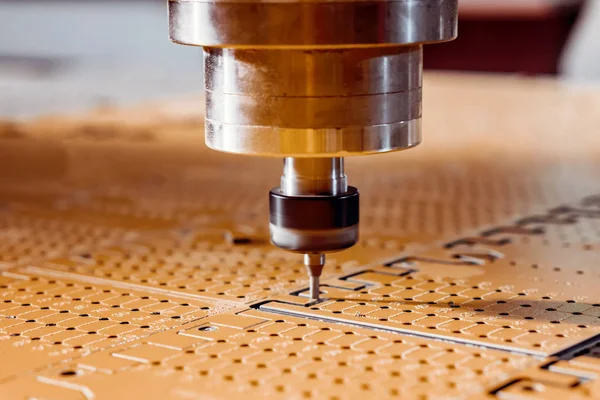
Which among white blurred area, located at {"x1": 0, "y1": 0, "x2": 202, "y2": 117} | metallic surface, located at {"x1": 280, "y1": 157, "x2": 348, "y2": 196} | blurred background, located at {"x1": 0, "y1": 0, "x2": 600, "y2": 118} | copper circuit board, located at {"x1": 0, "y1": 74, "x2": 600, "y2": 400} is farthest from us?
white blurred area, located at {"x1": 0, "y1": 0, "x2": 202, "y2": 117}

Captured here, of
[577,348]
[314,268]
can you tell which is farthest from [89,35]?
[577,348]

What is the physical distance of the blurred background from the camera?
4121 mm

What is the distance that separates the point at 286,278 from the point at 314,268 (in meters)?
0.20

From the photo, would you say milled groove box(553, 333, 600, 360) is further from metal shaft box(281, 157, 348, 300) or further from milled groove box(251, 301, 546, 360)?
metal shaft box(281, 157, 348, 300)

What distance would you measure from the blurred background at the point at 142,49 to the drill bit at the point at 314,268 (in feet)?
7.26

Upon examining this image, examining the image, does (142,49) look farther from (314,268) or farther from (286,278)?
(314,268)

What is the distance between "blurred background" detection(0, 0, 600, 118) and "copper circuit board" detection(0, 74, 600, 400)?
1171 mm

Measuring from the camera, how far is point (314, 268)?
1.39 meters

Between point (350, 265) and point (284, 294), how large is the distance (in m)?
0.21

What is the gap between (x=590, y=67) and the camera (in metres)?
4.72

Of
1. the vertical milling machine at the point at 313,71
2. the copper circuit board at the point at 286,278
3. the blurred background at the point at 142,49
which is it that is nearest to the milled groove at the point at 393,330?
the copper circuit board at the point at 286,278

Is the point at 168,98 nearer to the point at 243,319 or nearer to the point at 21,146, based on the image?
the point at 21,146

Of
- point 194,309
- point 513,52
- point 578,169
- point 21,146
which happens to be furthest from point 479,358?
point 513,52

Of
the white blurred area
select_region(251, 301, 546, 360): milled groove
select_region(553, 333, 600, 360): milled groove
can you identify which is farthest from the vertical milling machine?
the white blurred area
